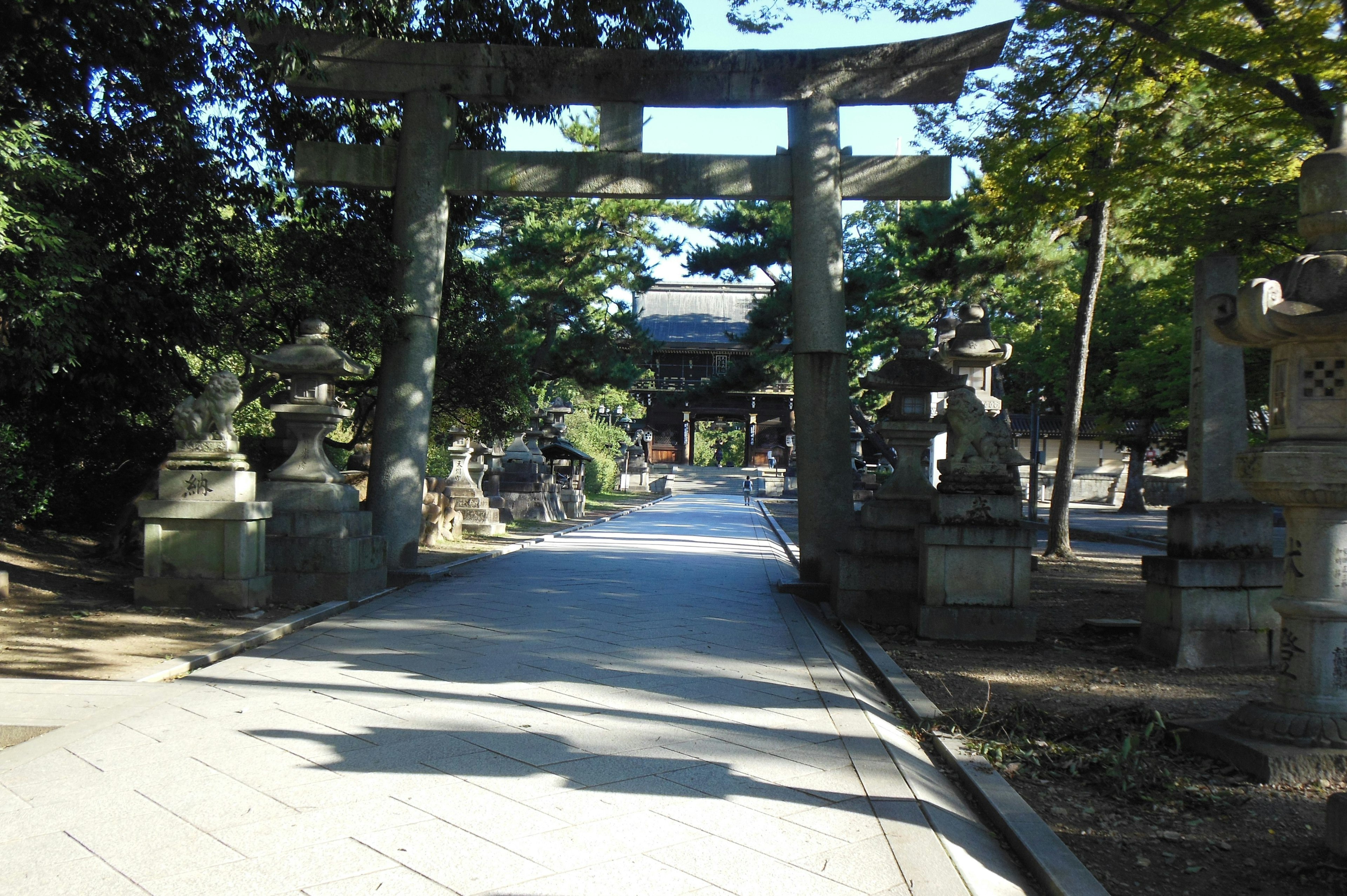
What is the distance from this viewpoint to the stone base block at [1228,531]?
20.4 ft

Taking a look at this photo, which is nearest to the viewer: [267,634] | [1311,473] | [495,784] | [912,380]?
[495,784]

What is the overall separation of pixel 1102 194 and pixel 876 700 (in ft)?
18.4

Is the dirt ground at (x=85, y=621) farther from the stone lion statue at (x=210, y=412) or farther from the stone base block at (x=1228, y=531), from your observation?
the stone base block at (x=1228, y=531)

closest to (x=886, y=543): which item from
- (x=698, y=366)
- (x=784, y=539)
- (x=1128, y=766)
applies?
(x=1128, y=766)

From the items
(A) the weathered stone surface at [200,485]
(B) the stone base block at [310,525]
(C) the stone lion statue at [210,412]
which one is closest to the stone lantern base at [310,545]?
(B) the stone base block at [310,525]

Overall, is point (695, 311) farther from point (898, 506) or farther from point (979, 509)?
point (979, 509)

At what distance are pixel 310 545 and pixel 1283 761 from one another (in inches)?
266

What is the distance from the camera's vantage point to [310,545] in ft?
25.7

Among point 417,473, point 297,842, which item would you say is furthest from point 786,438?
point 297,842

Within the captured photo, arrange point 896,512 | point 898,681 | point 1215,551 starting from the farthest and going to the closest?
point 896,512, point 1215,551, point 898,681

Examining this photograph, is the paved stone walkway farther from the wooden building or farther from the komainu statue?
the wooden building

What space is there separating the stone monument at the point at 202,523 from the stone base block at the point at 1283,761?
640 cm

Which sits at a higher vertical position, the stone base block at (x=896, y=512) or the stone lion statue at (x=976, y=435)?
the stone lion statue at (x=976, y=435)

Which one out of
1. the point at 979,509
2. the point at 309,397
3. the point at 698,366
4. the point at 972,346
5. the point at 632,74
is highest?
the point at 698,366
